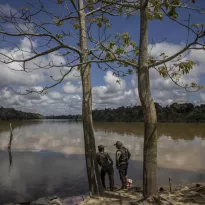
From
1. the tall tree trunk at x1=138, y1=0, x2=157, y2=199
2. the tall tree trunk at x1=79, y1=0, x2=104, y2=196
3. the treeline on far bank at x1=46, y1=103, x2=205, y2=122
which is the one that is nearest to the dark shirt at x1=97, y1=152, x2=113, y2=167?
the tall tree trunk at x1=79, y1=0, x2=104, y2=196

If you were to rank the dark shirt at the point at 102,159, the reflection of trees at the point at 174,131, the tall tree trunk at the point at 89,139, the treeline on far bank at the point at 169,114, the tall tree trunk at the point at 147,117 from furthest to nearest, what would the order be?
the treeline on far bank at the point at 169,114 < the reflection of trees at the point at 174,131 < the dark shirt at the point at 102,159 < the tall tree trunk at the point at 89,139 < the tall tree trunk at the point at 147,117

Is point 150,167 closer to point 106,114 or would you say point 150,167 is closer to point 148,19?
point 148,19

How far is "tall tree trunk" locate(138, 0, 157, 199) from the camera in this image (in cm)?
680

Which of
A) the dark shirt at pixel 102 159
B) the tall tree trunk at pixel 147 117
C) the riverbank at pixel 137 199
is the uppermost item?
the tall tree trunk at pixel 147 117

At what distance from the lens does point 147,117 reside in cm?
688

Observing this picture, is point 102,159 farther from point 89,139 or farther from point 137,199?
point 137,199

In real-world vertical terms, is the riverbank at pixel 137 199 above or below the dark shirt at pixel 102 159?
below

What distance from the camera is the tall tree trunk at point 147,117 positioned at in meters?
6.80

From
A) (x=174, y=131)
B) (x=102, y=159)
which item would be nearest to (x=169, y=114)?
(x=174, y=131)

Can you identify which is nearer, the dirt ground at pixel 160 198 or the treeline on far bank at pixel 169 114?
the dirt ground at pixel 160 198

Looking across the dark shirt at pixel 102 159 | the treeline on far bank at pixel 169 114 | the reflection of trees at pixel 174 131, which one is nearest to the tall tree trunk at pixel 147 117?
the dark shirt at pixel 102 159

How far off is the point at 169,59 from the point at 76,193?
7024 mm

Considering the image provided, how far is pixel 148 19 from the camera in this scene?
7.04 m

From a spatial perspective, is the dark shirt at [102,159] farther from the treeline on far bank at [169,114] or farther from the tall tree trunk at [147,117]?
the treeline on far bank at [169,114]
